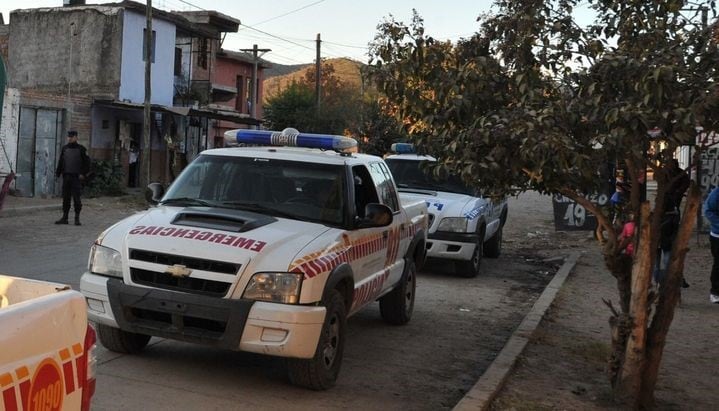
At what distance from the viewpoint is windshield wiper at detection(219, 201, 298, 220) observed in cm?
611

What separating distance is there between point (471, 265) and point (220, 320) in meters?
7.03

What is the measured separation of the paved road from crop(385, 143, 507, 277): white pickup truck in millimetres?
431

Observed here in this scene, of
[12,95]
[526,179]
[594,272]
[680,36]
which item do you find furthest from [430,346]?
[12,95]

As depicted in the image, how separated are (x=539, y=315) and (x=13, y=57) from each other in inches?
1045

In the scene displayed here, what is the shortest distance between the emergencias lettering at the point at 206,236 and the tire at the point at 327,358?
66 centimetres

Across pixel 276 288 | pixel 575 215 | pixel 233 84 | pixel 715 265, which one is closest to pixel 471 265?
pixel 715 265

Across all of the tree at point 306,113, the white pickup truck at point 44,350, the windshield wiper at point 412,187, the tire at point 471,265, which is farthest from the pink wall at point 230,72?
the white pickup truck at point 44,350

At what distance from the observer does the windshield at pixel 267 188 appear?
6.23 meters

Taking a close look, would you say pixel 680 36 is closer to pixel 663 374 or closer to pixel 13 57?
pixel 663 374

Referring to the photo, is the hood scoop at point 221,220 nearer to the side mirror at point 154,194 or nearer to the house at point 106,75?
the side mirror at point 154,194

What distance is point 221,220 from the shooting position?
5.69 meters

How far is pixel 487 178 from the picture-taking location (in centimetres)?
516

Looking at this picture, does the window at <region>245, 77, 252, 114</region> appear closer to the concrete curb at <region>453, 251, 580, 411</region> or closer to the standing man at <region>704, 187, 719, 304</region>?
the concrete curb at <region>453, 251, 580, 411</region>

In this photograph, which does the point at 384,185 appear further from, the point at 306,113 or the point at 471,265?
the point at 306,113
